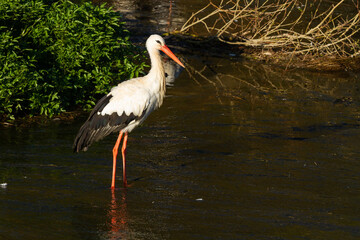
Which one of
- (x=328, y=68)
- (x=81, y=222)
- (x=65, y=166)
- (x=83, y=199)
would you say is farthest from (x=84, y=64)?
(x=328, y=68)

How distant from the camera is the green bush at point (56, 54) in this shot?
33.3ft

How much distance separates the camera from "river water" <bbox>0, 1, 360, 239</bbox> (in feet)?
22.1

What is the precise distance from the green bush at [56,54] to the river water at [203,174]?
46 centimetres

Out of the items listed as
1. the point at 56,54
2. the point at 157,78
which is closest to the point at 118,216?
the point at 157,78

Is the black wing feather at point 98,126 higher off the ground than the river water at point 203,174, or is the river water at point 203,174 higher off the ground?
the black wing feather at point 98,126

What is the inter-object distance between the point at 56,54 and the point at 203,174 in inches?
152

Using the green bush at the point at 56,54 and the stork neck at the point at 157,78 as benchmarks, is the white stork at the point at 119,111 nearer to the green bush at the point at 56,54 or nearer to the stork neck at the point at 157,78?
the stork neck at the point at 157,78

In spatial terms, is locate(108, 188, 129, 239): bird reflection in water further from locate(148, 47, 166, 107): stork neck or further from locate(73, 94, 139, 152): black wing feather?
locate(148, 47, 166, 107): stork neck

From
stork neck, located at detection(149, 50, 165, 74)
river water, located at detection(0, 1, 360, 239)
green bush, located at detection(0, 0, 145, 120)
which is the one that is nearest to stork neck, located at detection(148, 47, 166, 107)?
stork neck, located at detection(149, 50, 165, 74)

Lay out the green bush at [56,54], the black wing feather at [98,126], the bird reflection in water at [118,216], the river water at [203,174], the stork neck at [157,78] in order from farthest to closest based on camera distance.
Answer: the green bush at [56,54] → the stork neck at [157,78] → the black wing feather at [98,126] → the river water at [203,174] → the bird reflection in water at [118,216]

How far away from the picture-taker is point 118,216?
7000 mm

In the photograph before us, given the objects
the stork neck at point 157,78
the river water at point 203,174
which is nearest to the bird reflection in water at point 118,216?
the river water at point 203,174

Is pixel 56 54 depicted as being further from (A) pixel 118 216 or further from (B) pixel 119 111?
(A) pixel 118 216

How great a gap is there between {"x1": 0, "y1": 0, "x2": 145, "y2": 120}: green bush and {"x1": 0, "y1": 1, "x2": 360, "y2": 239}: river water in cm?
46
